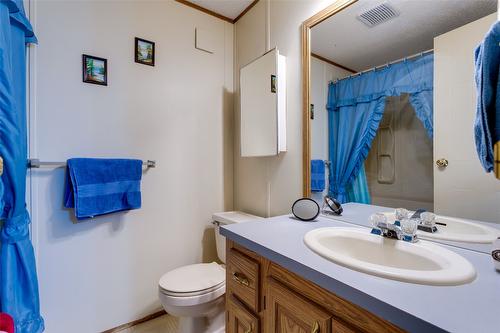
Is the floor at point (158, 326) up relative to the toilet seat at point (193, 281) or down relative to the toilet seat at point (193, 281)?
down

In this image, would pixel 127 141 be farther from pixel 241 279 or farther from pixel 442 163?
pixel 442 163

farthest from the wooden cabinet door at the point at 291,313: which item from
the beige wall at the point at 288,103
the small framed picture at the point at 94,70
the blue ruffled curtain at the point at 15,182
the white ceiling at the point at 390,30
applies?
the small framed picture at the point at 94,70

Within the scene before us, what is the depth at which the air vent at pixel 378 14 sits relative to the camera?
3.43ft

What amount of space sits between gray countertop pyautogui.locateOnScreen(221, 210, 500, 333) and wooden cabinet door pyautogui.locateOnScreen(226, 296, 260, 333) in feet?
0.94

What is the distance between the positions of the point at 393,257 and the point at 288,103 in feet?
3.43

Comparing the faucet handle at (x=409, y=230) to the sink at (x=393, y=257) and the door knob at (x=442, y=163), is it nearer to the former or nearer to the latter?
the sink at (x=393, y=257)

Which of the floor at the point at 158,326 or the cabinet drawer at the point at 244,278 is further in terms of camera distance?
the floor at the point at 158,326

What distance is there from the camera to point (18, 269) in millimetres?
1092

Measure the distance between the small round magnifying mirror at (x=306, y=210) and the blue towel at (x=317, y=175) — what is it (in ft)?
0.59

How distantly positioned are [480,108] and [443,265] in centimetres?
44

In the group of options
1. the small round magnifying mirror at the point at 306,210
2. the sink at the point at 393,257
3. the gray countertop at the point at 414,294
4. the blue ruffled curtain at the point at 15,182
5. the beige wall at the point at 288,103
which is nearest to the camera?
the gray countertop at the point at 414,294

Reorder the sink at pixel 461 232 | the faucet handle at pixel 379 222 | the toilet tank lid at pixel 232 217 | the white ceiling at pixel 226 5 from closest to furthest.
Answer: the sink at pixel 461 232 → the faucet handle at pixel 379 222 → the toilet tank lid at pixel 232 217 → the white ceiling at pixel 226 5

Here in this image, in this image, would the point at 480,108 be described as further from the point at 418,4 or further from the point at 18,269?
the point at 18,269

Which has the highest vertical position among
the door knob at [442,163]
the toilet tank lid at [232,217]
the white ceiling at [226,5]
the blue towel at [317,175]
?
the white ceiling at [226,5]
